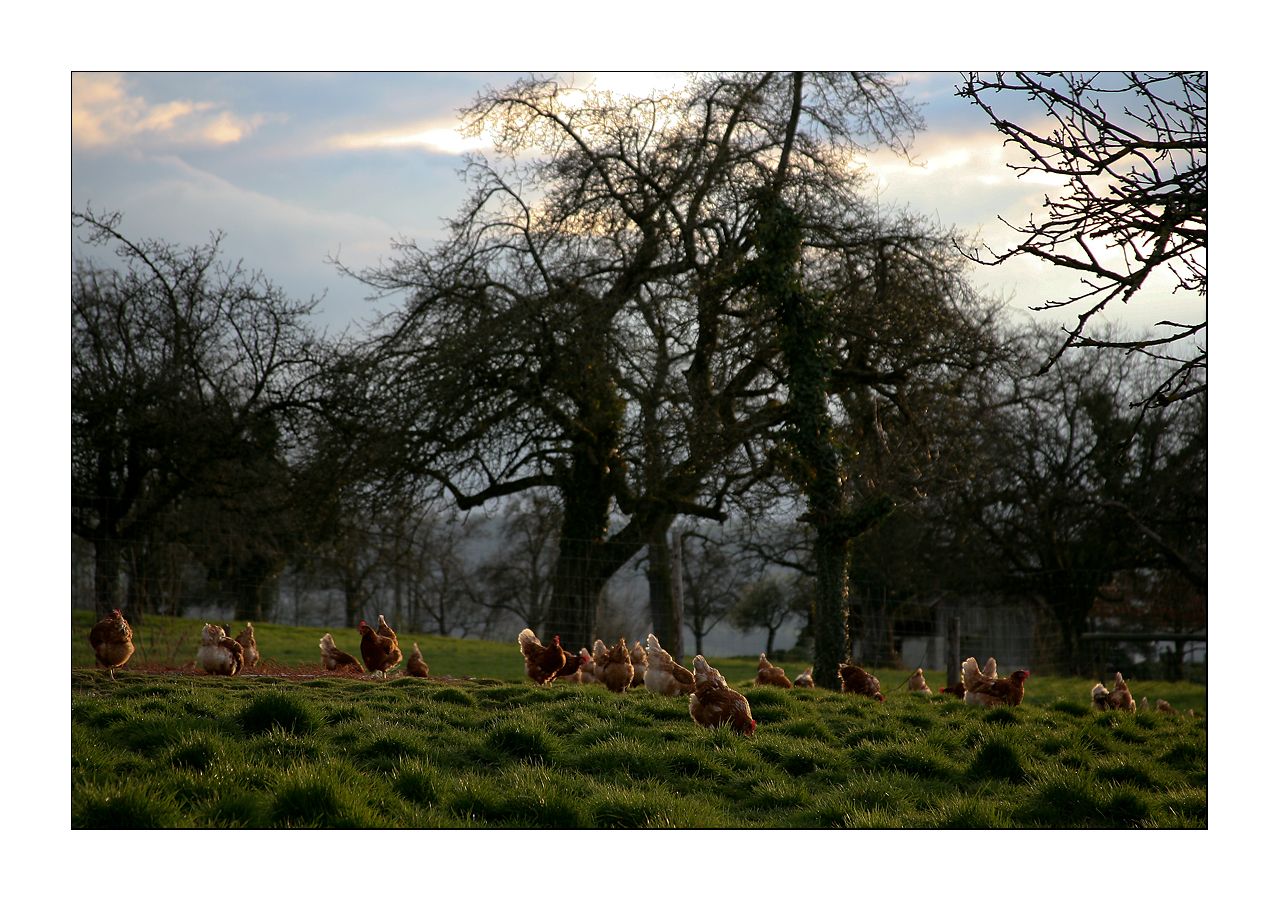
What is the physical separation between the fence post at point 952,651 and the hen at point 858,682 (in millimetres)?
3678

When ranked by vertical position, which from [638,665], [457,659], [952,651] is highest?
[638,665]

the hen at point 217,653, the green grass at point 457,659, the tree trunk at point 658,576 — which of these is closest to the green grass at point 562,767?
the hen at point 217,653

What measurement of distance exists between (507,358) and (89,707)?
6576 millimetres

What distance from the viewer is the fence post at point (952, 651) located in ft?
37.0

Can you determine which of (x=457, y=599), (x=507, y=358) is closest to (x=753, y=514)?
(x=507, y=358)

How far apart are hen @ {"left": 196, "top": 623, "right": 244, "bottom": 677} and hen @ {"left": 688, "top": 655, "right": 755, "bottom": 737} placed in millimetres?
4123

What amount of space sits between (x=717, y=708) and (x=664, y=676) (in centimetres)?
127

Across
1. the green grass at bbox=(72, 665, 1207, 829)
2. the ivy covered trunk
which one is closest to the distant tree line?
the ivy covered trunk

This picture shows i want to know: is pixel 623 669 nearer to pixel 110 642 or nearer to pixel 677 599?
pixel 677 599

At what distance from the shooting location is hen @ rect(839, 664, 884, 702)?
812 cm

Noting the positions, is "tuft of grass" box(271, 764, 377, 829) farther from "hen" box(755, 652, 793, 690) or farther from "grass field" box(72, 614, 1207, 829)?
"hen" box(755, 652, 793, 690)

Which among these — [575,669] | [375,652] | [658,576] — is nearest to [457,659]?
[658,576]

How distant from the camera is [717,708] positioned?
17.1 ft

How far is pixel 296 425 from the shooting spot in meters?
13.0
